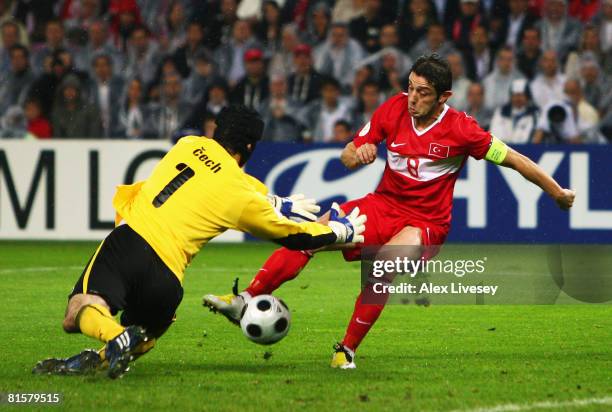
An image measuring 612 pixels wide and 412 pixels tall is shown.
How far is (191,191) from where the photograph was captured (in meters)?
6.51

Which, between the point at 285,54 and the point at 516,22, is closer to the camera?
the point at 516,22

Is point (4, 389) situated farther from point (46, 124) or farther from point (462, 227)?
point (46, 124)

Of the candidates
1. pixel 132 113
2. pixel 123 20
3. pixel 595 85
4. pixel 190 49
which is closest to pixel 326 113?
pixel 190 49

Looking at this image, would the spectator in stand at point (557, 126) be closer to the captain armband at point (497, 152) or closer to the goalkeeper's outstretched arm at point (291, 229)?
the captain armband at point (497, 152)

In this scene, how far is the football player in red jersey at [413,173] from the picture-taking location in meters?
7.32

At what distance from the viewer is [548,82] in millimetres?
15625

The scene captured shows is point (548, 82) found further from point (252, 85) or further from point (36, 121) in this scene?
point (36, 121)

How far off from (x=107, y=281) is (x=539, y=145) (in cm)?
886

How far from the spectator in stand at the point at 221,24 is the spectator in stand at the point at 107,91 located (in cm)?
139

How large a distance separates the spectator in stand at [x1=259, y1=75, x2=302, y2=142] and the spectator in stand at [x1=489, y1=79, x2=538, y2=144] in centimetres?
249

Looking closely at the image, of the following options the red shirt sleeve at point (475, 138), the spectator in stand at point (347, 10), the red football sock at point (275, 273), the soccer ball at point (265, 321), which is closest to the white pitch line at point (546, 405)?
the soccer ball at point (265, 321)

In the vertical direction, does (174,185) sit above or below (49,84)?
above

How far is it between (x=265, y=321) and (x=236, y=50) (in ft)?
34.8

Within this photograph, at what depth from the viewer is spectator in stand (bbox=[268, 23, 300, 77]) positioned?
16.6m
